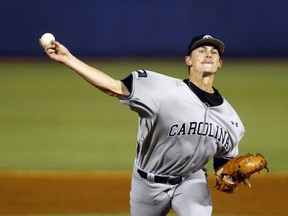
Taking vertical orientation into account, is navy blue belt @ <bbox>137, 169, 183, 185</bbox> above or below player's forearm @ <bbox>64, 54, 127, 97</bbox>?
below

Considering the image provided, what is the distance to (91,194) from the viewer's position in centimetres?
693

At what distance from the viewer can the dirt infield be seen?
6.63 meters

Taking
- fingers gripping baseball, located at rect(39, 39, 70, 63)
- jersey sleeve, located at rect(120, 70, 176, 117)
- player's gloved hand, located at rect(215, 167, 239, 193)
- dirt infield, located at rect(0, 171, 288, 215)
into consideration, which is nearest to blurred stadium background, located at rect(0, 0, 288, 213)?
dirt infield, located at rect(0, 171, 288, 215)

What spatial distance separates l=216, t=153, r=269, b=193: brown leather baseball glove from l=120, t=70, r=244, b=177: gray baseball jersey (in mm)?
130

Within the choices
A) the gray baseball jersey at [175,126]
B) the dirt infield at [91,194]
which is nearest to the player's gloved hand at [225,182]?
the gray baseball jersey at [175,126]

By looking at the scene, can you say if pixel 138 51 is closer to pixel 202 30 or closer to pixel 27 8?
pixel 202 30

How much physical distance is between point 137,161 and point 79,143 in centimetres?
435

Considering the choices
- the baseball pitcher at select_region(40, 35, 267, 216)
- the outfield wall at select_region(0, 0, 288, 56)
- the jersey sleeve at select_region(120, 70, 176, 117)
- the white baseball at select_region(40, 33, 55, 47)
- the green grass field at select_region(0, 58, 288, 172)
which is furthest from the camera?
the outfield wall at select_region(0, 0, 288, 56)

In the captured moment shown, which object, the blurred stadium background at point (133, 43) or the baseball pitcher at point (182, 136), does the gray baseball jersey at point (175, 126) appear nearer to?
the baseball pitcher at point (182, 136)

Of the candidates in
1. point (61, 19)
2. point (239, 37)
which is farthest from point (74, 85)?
point (239, 37)

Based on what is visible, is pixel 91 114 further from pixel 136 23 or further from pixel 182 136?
pixel 182 136

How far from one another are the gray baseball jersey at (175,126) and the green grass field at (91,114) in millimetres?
3212

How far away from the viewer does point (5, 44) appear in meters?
14.6

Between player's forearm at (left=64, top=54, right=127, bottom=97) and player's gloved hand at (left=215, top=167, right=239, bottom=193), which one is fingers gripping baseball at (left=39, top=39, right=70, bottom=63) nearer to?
player's forearm at (left=64, top=54, right=127, bottom=97)
